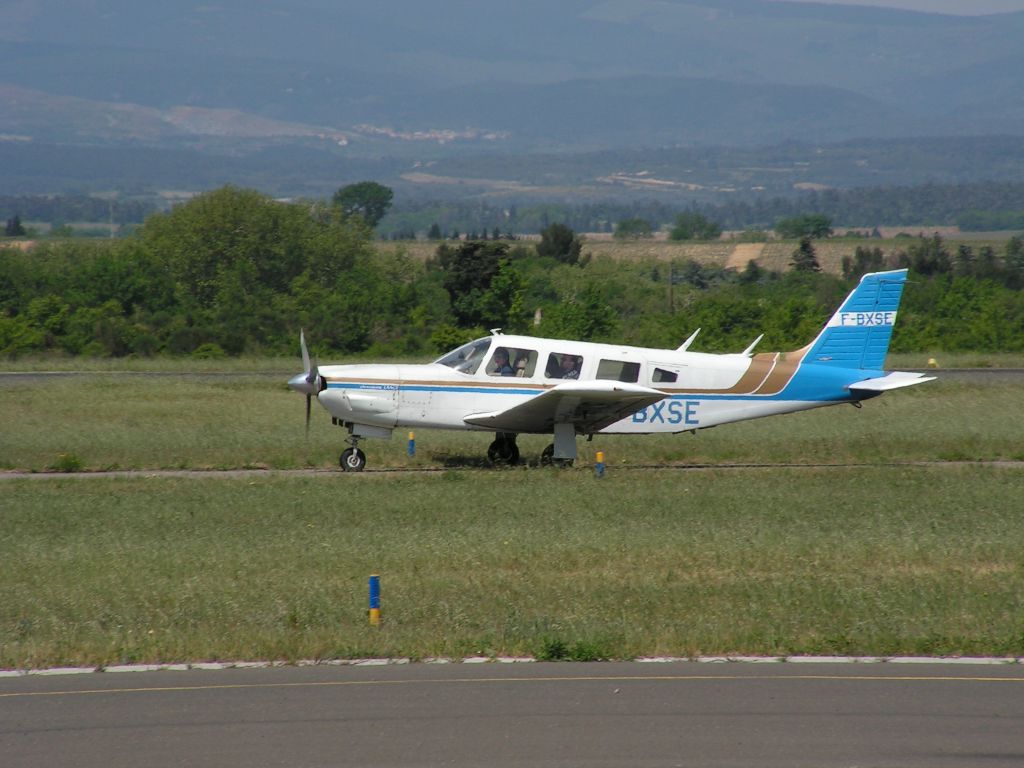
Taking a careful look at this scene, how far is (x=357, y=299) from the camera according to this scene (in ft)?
157

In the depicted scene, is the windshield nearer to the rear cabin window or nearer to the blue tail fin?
the rear cabin window

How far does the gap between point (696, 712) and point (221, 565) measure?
19.8ft

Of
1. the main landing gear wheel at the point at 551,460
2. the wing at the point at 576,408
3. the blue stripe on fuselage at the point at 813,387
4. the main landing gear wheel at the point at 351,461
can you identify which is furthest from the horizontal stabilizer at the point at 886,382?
the main landing gear wheel at the point at 351,461

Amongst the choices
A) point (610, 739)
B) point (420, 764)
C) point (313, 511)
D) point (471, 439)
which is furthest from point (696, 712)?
point (471, 439)

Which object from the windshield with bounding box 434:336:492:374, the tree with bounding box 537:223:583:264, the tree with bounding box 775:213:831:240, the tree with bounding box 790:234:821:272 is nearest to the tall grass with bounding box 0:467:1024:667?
the windshield with bounding box 434:336:492:374

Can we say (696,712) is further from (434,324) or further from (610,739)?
(434,324)

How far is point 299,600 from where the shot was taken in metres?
11.3

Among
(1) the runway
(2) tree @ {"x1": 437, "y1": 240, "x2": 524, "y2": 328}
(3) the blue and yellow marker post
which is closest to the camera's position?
(1) the runway

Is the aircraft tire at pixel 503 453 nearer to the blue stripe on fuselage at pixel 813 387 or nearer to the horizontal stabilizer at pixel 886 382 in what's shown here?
the blue stripe on fuselage at pixel 813 387

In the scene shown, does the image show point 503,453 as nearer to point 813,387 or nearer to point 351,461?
point 351,461

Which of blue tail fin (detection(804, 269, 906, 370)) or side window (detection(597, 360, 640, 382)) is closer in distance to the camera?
side window (detection(597, 360, 640, 382))

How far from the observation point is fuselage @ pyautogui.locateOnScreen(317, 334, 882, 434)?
19125 millimetres

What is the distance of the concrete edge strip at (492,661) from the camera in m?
9.46

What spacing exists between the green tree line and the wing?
23.1 m
